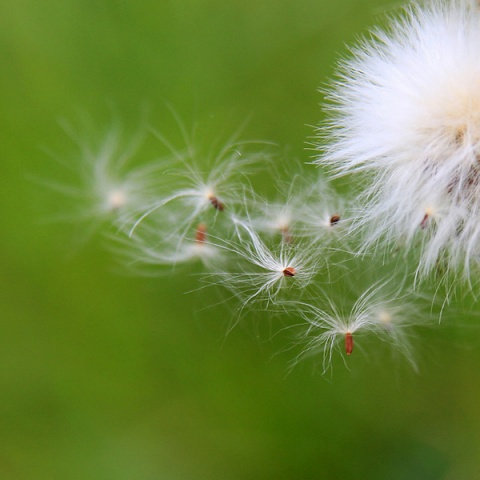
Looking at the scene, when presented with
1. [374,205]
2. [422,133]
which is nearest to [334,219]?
[374,205]

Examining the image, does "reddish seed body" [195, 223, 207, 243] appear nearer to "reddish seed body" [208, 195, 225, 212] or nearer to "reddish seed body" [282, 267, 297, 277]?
"reddish seed body" [208, 195, 225, 212]

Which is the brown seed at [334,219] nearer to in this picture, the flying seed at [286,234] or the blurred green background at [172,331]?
the flying seed at [286,234]

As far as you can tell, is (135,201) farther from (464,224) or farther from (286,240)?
(464,224)

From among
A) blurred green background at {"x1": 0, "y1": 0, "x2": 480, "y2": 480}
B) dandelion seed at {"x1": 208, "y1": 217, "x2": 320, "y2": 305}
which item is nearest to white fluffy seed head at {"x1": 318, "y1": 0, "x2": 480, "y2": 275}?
dandelion seed at {"x1": 208, "y1": 217, "x2": 320, "y2": 305}

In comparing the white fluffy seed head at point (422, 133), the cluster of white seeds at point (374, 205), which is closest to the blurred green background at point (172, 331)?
the cluster of white seeds at point (374, 205)

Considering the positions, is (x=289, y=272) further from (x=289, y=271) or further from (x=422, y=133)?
(x=422, y=133)

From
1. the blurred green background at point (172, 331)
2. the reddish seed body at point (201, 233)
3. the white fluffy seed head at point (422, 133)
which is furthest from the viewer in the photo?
the blurred green background at point (172, 331)

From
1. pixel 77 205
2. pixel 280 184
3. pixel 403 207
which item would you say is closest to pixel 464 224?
pixel 403 207
